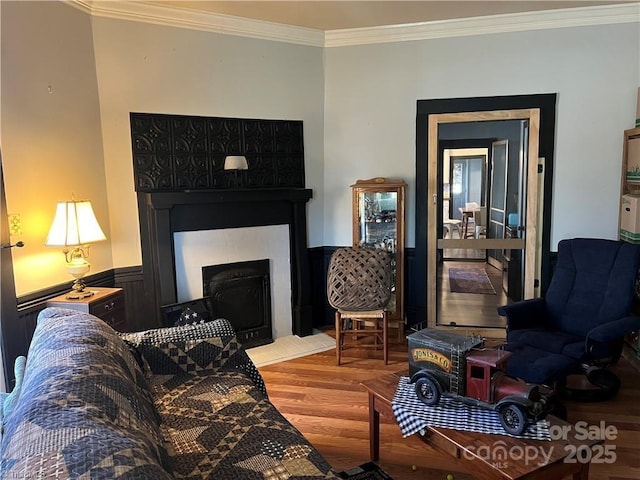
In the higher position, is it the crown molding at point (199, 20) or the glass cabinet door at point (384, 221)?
the crown molding at point (199, 20)

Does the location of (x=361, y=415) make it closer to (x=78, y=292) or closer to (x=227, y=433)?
(x=227, y=433)

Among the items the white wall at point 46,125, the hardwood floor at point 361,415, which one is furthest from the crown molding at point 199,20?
the hardwood floor at point 361,415

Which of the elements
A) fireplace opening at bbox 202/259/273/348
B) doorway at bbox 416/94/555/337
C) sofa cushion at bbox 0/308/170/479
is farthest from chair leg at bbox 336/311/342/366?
sofa cushion at bbox 0/308/170/479

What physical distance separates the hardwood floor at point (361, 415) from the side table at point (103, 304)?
116 cm

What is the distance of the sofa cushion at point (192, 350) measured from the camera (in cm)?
232

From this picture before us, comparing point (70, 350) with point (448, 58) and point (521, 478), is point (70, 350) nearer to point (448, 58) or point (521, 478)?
point (521, 478)

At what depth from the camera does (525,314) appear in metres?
3.33

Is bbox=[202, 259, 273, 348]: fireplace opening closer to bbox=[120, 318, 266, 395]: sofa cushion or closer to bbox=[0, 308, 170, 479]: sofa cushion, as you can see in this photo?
bbox=[120, 318, 266, 395]: sofa cushion

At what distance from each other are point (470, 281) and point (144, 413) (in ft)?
12.1

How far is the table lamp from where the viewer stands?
2778 millimetres

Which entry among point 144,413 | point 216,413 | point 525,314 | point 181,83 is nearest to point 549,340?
point 525,314

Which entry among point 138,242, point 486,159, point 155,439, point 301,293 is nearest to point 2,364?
point 138,242

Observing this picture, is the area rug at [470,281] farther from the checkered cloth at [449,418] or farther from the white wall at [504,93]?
the checkered cloth at [449,418]

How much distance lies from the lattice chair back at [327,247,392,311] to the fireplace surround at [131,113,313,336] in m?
0.56
